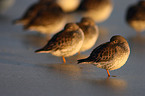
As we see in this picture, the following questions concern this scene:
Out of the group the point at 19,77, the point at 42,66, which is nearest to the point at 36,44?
the point at 42,66

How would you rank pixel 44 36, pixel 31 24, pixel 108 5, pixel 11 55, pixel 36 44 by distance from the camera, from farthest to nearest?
pixel 108 5 → pixel 44 36 → pixel 31 24 → pixel 36 44 → pixel 11 55

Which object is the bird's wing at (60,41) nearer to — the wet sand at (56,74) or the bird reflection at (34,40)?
the wet sand at (56,74)

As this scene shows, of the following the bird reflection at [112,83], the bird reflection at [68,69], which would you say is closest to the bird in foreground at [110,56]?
the bird reflection at [112,83]

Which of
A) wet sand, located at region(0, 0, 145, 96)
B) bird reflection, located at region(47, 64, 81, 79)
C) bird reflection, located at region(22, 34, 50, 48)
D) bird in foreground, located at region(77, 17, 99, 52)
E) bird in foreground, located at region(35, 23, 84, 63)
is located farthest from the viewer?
bird reflection, located at region(22, 34, 50, 48)

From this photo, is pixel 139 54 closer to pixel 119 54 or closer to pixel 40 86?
pixel 119 54

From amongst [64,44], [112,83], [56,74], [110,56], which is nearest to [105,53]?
[110,56]

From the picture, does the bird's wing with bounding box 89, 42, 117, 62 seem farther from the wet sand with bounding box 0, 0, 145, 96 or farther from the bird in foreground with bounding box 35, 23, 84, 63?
the bird in foreground with bounding box 35, 23, 84, 63

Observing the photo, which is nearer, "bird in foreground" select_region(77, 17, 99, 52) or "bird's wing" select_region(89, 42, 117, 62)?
"bird's wing" select_region(89, 42, 117, 62)

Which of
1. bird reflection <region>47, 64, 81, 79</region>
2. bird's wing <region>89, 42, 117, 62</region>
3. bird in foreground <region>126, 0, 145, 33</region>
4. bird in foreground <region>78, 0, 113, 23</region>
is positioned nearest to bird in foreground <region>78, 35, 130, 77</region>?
bird's wing <region>89, 42, 117, 62</region>
